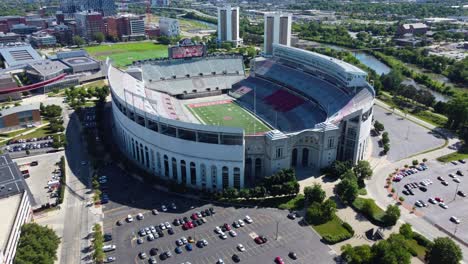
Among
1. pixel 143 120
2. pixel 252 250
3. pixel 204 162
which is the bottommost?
Answer: pixel 252 250

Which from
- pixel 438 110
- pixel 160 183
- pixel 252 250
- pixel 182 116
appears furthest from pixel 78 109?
pixel 438 110

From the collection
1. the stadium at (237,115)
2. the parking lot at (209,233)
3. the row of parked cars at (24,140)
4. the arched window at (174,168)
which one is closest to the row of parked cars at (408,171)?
the stadium at (237,115)

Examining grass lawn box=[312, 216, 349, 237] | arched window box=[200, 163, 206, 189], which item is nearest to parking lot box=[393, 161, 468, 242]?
grass lawn box=[312, 216, 349, 237]

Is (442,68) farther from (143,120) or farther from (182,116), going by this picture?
(143,120)

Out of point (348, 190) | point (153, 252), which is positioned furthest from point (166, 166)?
point (348, 190)

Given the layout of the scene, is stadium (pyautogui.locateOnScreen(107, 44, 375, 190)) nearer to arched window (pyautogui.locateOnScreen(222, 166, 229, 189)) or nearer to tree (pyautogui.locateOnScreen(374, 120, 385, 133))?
arched window (pyautogui.locateOnScreen(222, 166, 229, 189))

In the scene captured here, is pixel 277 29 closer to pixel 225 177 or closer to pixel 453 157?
pixel 453 157
